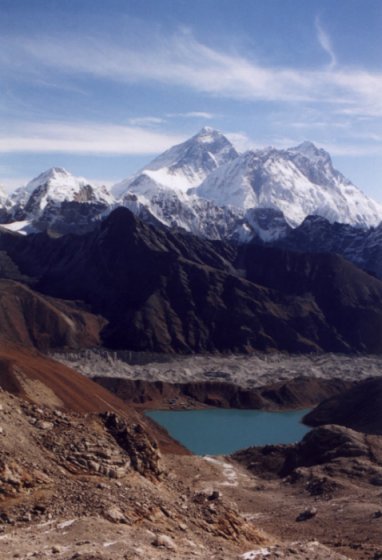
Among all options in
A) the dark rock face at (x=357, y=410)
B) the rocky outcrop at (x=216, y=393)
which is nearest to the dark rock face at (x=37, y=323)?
the rocky outcrop at (x=216, y=393)

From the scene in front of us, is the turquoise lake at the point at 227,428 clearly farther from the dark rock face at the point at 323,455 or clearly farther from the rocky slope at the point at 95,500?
the rocky slope at the point at 95,500

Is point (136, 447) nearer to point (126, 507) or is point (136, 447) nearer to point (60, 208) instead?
point (126, 507)

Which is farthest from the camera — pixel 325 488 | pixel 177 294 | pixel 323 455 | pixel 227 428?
pixel 177 294

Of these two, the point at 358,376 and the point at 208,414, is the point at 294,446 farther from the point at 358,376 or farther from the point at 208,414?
the point at 358,376

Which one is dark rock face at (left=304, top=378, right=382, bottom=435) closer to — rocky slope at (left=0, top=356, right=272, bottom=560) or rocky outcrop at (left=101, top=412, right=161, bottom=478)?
rocky outcrop at (left=101, top=412, right=161, bottom=478)

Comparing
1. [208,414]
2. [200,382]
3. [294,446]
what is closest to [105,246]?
[200,382]

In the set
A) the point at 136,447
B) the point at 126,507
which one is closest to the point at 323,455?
the point at 136,447

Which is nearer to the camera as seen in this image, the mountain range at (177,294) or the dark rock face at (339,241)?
the mountain range at (177,294)
